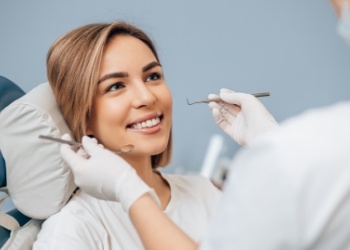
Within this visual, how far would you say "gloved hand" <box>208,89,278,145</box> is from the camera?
1.31 meters

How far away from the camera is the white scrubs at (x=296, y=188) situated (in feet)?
1.79

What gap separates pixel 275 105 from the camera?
5.79ft

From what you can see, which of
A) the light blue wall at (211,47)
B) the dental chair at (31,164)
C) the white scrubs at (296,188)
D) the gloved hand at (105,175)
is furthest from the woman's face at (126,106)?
the white scrubs at (296,188)

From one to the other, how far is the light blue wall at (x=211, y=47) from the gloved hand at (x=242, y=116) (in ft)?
1.02

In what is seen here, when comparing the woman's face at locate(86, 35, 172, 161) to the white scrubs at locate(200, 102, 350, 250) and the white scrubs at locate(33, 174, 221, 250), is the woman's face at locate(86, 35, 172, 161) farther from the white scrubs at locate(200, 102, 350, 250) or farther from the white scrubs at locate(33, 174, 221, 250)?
the white scrubs at locate(200, 102, 350, 250)

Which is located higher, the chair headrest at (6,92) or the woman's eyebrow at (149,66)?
the woman's eyebrow at (149,66)

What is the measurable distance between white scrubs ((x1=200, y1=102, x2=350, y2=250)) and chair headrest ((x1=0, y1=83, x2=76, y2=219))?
82cm

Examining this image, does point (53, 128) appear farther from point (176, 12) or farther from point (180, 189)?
point (176, 12)

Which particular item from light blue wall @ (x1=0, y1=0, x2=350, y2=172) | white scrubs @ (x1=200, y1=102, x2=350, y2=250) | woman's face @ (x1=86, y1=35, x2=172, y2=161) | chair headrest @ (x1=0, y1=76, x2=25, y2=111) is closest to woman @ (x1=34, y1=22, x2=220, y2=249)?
woman's face @ (x1=86, y1=35, x2=172, y2=161)

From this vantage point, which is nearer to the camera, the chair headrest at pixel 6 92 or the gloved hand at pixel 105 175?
the gloved hand at pixel 105 175

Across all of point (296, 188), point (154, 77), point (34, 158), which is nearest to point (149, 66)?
point (154, 77)

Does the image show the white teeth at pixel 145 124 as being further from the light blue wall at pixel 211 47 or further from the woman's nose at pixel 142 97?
the light blue wall at pixel 211 47

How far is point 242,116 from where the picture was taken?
56.4 inches

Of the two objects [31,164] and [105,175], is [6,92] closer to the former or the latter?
[31,164]
